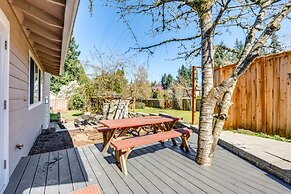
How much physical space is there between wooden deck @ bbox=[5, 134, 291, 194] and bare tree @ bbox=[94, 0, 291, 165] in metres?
0.44

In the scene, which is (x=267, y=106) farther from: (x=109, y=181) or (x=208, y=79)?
(x=109, y=181)

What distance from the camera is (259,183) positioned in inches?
99.2

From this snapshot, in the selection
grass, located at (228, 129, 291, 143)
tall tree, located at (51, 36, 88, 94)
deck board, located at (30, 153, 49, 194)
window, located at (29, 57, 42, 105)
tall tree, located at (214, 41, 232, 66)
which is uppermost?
tall tree, located at (51, 36, 88, 94)

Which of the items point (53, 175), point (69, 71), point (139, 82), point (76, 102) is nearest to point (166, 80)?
point (69, 71)

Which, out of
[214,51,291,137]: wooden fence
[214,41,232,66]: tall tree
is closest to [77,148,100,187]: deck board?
[214,41,232,66]: tall tree

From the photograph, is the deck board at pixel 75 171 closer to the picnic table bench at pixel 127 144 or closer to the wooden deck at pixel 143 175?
the wooden deck at pixel 143 175

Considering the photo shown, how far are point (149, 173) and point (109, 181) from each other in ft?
2.12

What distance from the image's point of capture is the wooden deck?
2.41 metres

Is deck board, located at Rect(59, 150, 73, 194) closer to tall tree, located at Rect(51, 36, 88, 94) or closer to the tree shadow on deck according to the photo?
the tree shadow on deck

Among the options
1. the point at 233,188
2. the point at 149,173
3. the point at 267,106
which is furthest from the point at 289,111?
the point at 149,173

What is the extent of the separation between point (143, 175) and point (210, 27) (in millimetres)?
2677

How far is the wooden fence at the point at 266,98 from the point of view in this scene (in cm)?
412

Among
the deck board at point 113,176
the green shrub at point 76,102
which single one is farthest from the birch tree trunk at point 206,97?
the green shrub at point 76,102

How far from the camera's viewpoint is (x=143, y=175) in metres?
2.83
